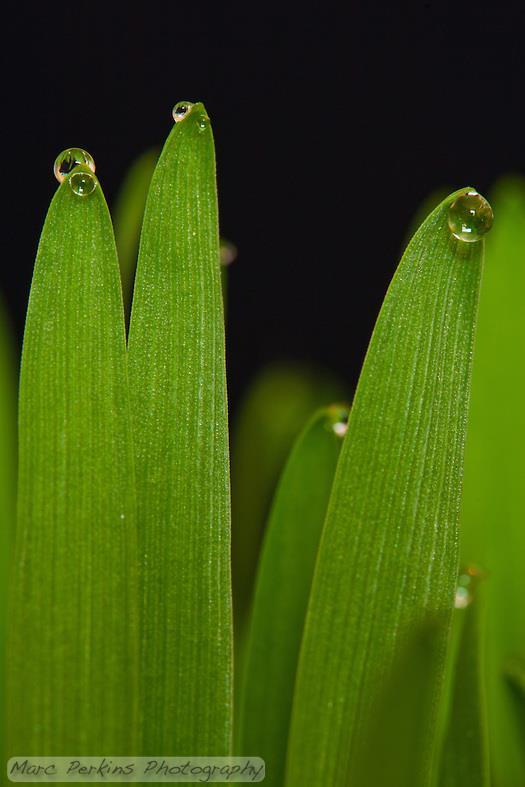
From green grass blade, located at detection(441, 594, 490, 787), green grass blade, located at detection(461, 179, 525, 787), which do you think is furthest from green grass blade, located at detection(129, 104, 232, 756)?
green grass blade, located at detection(461, 179, 525, 787)

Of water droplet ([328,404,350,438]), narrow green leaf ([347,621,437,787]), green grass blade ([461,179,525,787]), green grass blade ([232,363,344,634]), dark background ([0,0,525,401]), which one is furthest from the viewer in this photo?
dark background ([0,0,525,401])

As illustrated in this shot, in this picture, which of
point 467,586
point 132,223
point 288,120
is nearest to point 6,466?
point 132,223

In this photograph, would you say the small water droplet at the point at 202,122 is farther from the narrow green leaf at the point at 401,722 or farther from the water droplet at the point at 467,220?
the narrow green leaf at the point at 401,722

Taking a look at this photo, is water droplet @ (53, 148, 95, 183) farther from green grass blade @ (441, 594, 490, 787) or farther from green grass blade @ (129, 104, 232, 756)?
green grass blade @ (441, 594, 490, 787)

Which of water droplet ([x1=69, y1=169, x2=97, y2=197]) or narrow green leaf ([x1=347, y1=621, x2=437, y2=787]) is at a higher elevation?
water droplet ([x1=69, y1=169, x2=97, y2=197])

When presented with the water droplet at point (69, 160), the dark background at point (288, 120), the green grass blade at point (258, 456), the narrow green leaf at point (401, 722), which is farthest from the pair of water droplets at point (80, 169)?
the dark background at point (288, 120)

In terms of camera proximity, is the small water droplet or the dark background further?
the dark background
